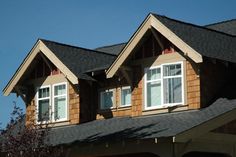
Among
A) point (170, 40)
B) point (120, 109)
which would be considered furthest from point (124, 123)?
point (170, 40)

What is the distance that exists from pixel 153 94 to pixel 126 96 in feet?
6.91

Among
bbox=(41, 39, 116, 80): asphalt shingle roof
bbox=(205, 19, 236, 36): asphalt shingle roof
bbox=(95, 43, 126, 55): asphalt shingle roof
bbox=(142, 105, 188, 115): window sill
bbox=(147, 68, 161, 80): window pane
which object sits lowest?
bbox=(142, 105, 188, 115): window sill

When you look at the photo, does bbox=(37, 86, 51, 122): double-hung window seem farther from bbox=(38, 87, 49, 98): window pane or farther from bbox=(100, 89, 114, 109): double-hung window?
bbox=(100, 89, 114, 109): double-hung window

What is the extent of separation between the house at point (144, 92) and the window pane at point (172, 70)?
0.04 meters

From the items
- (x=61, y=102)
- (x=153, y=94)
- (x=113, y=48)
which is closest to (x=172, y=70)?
(x=153, y=94)

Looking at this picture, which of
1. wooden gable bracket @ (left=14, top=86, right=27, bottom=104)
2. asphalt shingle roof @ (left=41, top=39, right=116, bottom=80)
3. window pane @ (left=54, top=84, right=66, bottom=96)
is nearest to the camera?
asphalt shingle roof @ (left=41, top=39, right=116, bottom=80)

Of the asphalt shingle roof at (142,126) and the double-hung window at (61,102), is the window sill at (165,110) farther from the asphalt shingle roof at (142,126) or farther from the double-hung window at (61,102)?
the double-hung window at (61,102)

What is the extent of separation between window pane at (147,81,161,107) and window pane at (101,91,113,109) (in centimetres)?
276

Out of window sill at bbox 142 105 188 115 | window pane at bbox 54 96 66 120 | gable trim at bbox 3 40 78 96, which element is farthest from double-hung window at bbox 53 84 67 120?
window sill at bbox 142 105 188 115

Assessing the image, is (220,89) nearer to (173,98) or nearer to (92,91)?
(173,98)

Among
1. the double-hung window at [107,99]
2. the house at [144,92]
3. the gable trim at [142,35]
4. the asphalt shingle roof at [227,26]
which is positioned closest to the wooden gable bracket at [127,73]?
the house at [144,92]

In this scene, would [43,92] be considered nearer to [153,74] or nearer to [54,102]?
[54,102]

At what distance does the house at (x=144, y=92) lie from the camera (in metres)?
19.6

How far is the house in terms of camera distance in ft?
64.2
